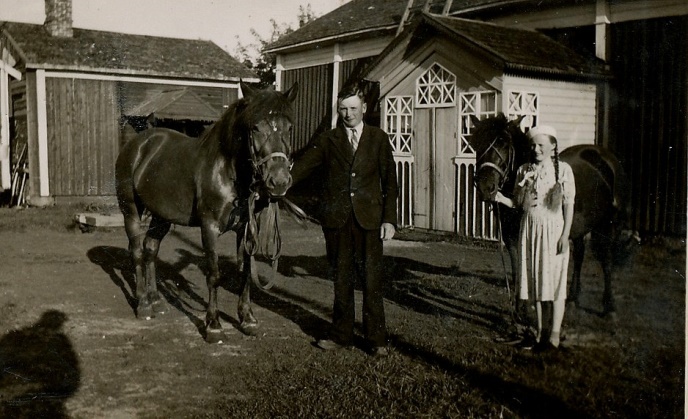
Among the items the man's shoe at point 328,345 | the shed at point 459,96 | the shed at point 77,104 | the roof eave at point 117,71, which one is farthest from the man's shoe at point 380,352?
the shed at point 77,104

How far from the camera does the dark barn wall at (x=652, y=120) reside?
8836mm

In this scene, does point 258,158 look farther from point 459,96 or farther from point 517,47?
point 459,96

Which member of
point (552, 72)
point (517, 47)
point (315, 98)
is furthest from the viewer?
point (315, 98)

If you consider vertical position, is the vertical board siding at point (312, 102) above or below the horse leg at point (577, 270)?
above

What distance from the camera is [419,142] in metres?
11.8

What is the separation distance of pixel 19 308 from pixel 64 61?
12484 millimetres

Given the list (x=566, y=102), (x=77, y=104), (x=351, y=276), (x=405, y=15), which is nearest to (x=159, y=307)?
(x=351, y=276)

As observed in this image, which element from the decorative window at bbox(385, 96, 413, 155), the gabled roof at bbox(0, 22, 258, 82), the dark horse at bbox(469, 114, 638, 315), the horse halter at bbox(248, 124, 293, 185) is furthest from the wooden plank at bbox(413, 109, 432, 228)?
the gabled roof at bbox(0, 22, 258, 82)

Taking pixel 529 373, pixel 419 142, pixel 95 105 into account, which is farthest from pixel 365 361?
pixel 95 105

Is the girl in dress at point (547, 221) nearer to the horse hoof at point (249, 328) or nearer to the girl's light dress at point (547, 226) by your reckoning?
the girl's light dress at point (547, 226)

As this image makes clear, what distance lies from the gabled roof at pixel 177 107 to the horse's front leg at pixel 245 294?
12.2 m

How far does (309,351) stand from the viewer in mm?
5102

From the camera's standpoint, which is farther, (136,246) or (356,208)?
(136,246)

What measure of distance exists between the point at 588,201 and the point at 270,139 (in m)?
3.24
